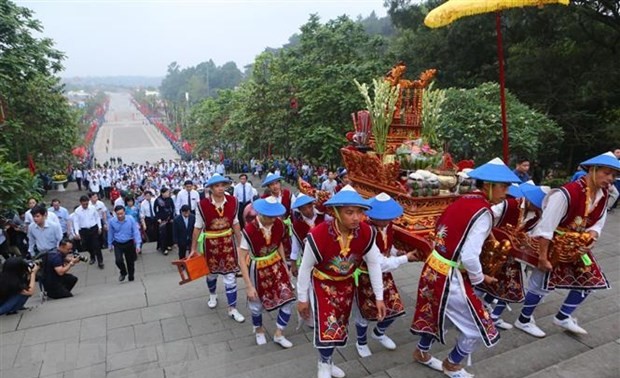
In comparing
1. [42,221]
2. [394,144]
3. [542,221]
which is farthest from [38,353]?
[542,221]

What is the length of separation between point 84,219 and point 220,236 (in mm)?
4748

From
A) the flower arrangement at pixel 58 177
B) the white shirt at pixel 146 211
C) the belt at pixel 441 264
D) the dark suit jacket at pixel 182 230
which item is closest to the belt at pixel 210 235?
the belt at pixel 441 264

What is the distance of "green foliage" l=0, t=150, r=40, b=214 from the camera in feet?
26.7

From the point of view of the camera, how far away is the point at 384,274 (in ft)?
12.9

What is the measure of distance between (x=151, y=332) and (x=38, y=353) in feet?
3.65

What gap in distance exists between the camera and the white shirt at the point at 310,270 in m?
3.29

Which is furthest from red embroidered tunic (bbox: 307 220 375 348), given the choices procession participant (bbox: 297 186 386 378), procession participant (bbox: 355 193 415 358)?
procession participant (bbox: 355 193 415 358)

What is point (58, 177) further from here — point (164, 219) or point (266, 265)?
point (266, 265)

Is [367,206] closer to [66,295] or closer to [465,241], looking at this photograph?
[465,241]

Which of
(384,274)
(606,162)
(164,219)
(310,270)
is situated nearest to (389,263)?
(384,274)

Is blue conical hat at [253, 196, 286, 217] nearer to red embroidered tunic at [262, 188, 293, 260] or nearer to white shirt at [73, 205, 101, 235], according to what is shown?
red embroidered tunic at [262, 188, 293, 260]

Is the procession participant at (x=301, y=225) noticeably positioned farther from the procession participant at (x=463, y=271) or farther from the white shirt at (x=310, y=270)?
the procession participant at (x=463, y=271)

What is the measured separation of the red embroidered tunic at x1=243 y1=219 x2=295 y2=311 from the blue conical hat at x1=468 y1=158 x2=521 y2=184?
6.43 ft

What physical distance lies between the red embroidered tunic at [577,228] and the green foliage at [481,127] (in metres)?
6.72
